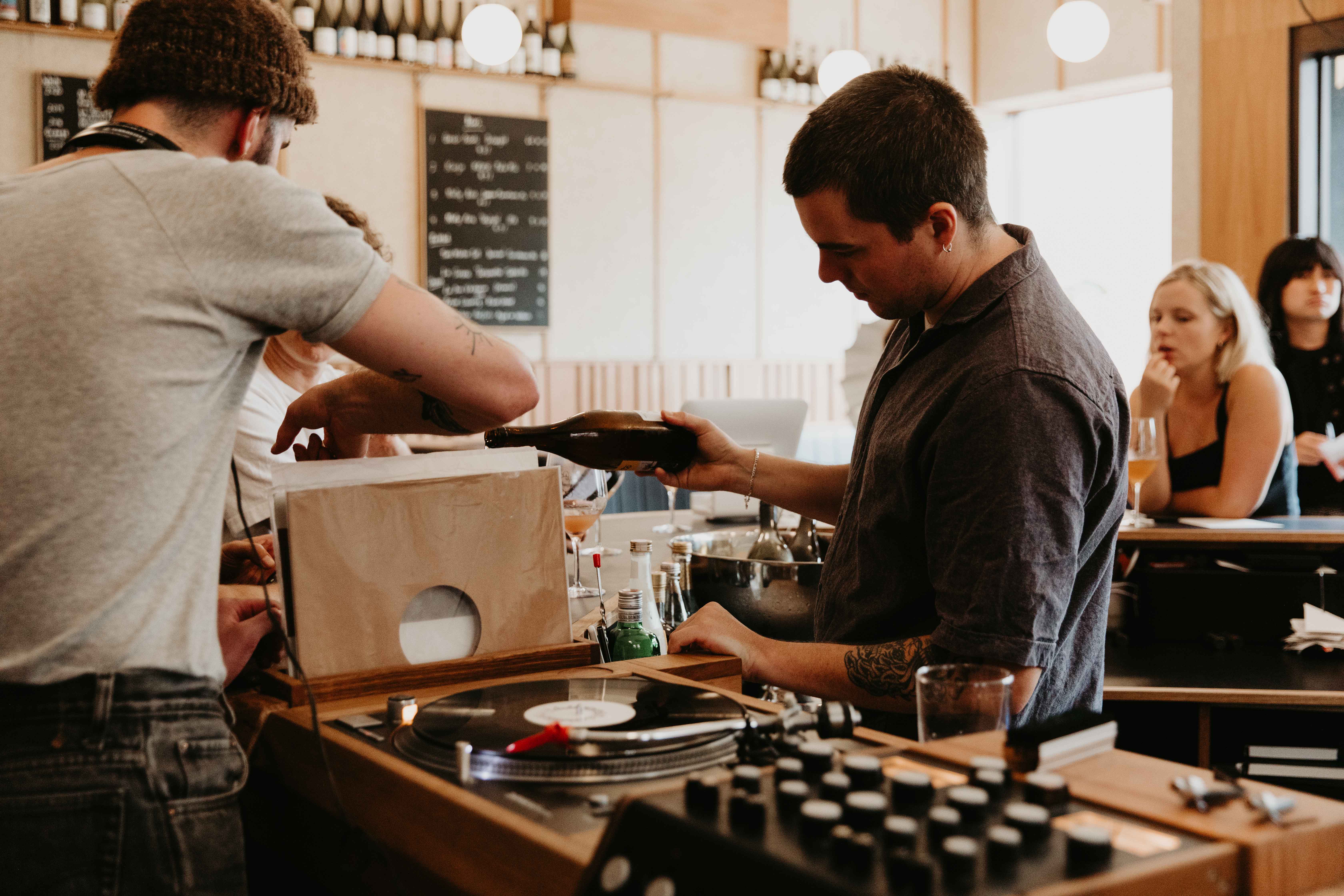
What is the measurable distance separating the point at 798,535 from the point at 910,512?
2.39ft

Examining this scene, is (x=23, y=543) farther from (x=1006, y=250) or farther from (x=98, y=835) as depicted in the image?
(x=1006, y=250)

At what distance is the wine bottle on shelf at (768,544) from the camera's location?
6.48 feet

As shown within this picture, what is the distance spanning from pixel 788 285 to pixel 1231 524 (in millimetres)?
4473

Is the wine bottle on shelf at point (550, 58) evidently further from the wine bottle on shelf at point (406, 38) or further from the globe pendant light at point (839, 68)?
the globe pendant light at point (839, 68)

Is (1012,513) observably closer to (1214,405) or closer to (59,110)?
(1214,405)

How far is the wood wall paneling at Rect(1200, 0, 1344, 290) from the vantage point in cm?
498

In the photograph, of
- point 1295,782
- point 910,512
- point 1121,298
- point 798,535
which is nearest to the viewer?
point 910,512

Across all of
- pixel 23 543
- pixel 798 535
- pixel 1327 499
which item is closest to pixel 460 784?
pixel 23 543

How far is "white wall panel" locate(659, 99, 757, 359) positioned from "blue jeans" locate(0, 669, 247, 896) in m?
5.66

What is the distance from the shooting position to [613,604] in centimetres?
196

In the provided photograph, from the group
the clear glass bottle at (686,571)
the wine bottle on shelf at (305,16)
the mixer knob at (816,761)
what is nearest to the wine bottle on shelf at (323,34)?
the wine bottle on shelf at (305,16)

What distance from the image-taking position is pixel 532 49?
6.01 metres

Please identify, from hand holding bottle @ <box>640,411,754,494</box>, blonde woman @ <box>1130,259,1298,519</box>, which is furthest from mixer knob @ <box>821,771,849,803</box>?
blonde woman @ <box>1130,259,1298,519</box>

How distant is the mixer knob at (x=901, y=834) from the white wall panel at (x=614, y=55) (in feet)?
19.5
